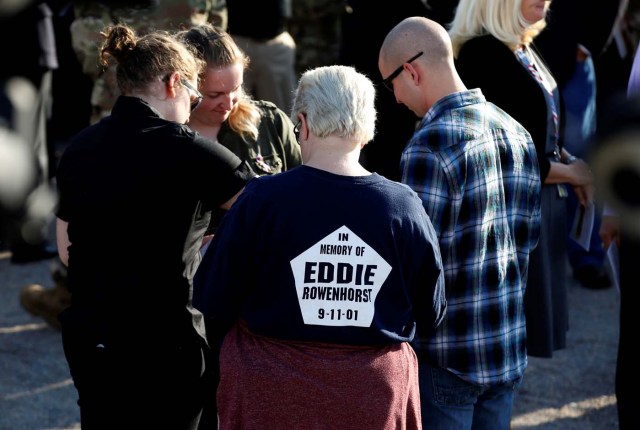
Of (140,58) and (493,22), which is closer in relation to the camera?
(140,58)

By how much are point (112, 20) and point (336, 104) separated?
271 cm

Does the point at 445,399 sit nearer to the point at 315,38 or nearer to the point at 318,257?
the point at 318,257

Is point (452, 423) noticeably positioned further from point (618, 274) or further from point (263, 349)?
point (618, 274)

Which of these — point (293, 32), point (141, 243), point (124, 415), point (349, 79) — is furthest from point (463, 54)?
point (293, 32)

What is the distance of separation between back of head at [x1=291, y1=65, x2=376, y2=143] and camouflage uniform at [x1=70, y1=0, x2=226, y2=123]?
240cm

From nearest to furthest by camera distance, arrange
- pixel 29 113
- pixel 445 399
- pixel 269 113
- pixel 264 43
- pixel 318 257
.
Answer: pixel 318 257
pixel 445 399
pixel 269 113
pixel 264 43
pixel 29 113

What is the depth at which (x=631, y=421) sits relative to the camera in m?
3.45

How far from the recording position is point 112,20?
475 cm

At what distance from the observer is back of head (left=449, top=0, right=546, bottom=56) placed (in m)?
3.50

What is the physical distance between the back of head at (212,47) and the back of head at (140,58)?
13.5 inches

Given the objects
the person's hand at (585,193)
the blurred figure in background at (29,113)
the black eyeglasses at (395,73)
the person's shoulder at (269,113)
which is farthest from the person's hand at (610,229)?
the blurred figure in background at (29,113)

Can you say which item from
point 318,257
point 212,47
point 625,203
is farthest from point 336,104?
point 625,203

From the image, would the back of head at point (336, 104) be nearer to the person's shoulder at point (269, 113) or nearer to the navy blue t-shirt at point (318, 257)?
the navy blue t-shirt at point (318, 257)

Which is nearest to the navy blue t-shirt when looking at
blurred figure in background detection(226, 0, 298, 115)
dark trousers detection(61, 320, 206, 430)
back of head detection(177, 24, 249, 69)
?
dark trousers detection(61, 320, 206, 430)
